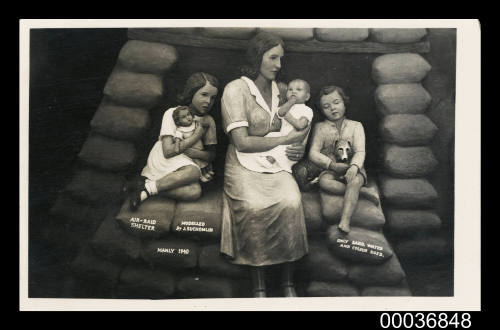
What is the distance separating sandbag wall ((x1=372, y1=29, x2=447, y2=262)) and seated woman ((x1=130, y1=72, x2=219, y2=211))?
140 centimetres

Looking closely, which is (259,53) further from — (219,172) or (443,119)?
(443,119)

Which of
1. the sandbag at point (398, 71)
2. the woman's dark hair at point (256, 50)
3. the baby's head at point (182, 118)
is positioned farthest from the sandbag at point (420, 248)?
the baby's head at point (182, 118)

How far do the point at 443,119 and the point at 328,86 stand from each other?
997 mm

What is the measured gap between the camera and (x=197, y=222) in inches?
204

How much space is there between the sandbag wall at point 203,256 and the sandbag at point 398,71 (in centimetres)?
107

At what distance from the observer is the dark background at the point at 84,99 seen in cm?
530

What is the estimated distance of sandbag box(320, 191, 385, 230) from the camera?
5.22 metres

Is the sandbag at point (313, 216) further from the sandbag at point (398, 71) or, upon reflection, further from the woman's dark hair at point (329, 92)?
the sandbag at point (398, 71)

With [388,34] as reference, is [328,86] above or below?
below

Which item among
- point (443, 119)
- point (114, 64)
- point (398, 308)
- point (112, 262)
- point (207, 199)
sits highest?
point (114, 64)

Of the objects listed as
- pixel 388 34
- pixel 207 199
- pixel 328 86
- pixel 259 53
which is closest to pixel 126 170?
pixel 207 199

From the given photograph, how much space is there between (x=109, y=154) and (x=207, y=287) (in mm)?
1333

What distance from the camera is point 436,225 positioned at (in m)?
5.30

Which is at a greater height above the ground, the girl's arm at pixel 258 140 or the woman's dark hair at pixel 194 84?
the woman's dark hair at pixel 194 84
